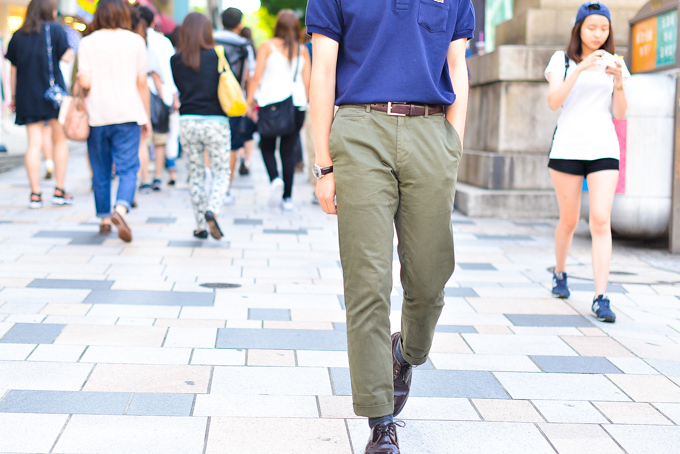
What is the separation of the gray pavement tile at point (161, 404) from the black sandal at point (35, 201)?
5.80 meters

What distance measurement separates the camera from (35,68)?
891 centimetres

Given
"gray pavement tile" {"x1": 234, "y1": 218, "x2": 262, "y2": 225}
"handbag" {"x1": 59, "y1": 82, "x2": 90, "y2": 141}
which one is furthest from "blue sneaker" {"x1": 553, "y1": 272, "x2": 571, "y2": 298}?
"handbag" {"x1": 59, "y1": 82, "x2": 90, "y2": 141}

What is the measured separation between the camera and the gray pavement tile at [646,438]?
3086mm

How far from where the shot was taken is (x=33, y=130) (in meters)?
8.98

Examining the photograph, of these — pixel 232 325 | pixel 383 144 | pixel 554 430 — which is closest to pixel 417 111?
pixel 383 144

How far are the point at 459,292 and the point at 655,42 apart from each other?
314 cm

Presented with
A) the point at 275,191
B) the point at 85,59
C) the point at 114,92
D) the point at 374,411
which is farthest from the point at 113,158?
the point at 374,411

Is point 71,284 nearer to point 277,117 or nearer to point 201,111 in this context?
point 201,111

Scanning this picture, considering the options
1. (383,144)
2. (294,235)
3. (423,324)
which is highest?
(383,144)

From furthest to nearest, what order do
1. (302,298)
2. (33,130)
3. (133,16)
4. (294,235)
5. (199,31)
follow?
1. (33,130)
2. (133,16)
3. (294,235)
4. (199,31)
5. (302,298)

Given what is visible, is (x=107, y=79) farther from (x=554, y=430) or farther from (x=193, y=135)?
(x=554, y=430)

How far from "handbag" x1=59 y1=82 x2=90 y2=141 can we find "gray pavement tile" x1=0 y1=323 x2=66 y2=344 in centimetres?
294

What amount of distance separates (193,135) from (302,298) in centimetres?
233

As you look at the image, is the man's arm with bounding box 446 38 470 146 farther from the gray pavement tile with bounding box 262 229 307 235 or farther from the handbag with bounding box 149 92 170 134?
the handbag with bounding box 149 92 170 134
